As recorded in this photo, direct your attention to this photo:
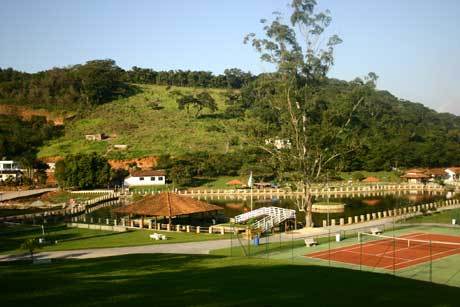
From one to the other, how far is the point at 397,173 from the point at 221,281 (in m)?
82.7

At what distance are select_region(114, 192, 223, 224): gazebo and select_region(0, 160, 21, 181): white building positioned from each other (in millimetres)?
54613

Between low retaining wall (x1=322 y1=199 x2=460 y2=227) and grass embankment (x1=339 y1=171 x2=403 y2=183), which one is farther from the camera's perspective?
grass embankment (x1=339 y1=171 x2=403 y2=183)

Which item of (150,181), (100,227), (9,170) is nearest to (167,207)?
(100,227)

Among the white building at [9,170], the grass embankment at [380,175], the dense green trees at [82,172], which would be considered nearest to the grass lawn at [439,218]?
the grass embankment at [380,175]

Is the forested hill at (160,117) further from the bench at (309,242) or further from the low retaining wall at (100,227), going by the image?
the bench at (309,242)

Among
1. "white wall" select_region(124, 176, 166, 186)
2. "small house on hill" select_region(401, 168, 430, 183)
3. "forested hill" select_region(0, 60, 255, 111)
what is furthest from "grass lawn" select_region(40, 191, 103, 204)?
"forested hill" select_region(0, 60, 255, 111)

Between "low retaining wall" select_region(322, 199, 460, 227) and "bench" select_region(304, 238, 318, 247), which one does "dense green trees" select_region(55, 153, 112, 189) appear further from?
"bench" select_region(304, 238, 318, 247)

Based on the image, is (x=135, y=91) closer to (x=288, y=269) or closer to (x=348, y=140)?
(x=348, y=140)

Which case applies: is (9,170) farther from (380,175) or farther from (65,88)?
(380,175)

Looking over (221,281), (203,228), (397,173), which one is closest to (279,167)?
(203,228)

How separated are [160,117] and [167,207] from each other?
9051cm

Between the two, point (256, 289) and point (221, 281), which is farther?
point (221, 281)

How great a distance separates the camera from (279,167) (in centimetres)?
4566

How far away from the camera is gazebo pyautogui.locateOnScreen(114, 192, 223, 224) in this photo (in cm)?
4449
